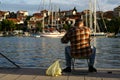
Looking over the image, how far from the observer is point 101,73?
11.4 metres

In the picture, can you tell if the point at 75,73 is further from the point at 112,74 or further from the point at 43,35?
the point at 43,35

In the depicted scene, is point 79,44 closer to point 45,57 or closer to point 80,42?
point 80,42

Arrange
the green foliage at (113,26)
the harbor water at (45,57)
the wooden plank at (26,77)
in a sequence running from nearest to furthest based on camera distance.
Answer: the wooden plank at (26,77)
the harbor water at (45,57)
the green foliage at (113,26)

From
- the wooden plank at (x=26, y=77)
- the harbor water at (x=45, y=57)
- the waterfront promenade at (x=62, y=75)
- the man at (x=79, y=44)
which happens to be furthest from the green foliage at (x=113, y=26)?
the wooden plank at (x=26, y=77)

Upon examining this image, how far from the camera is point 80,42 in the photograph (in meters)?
11.5

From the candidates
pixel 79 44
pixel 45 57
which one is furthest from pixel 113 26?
pixel 79 44

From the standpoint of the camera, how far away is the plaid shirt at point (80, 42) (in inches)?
452

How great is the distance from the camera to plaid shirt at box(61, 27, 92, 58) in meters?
11.5

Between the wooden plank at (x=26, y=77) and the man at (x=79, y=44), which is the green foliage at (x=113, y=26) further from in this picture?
the wooden plank at (x=26, y=77)

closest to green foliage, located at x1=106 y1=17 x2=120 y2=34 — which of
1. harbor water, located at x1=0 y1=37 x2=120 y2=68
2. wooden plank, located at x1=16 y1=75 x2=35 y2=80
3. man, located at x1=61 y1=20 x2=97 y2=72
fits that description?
harbor water, located at x1=0 y1=37 x2=120 y2=68

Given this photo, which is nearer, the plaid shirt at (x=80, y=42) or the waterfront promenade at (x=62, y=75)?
the waterfront promenade at (x=62, y=75)

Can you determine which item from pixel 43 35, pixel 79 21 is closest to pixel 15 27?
pixel 43 35

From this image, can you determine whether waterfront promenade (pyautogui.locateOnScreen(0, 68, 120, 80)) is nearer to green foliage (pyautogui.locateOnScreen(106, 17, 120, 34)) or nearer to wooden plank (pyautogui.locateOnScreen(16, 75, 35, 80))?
wooden plank (pyautogui.locateOnScreen(16, 75, 35, 80))

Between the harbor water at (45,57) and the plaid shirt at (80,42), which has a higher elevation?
the plaid shirt at (80,42)
